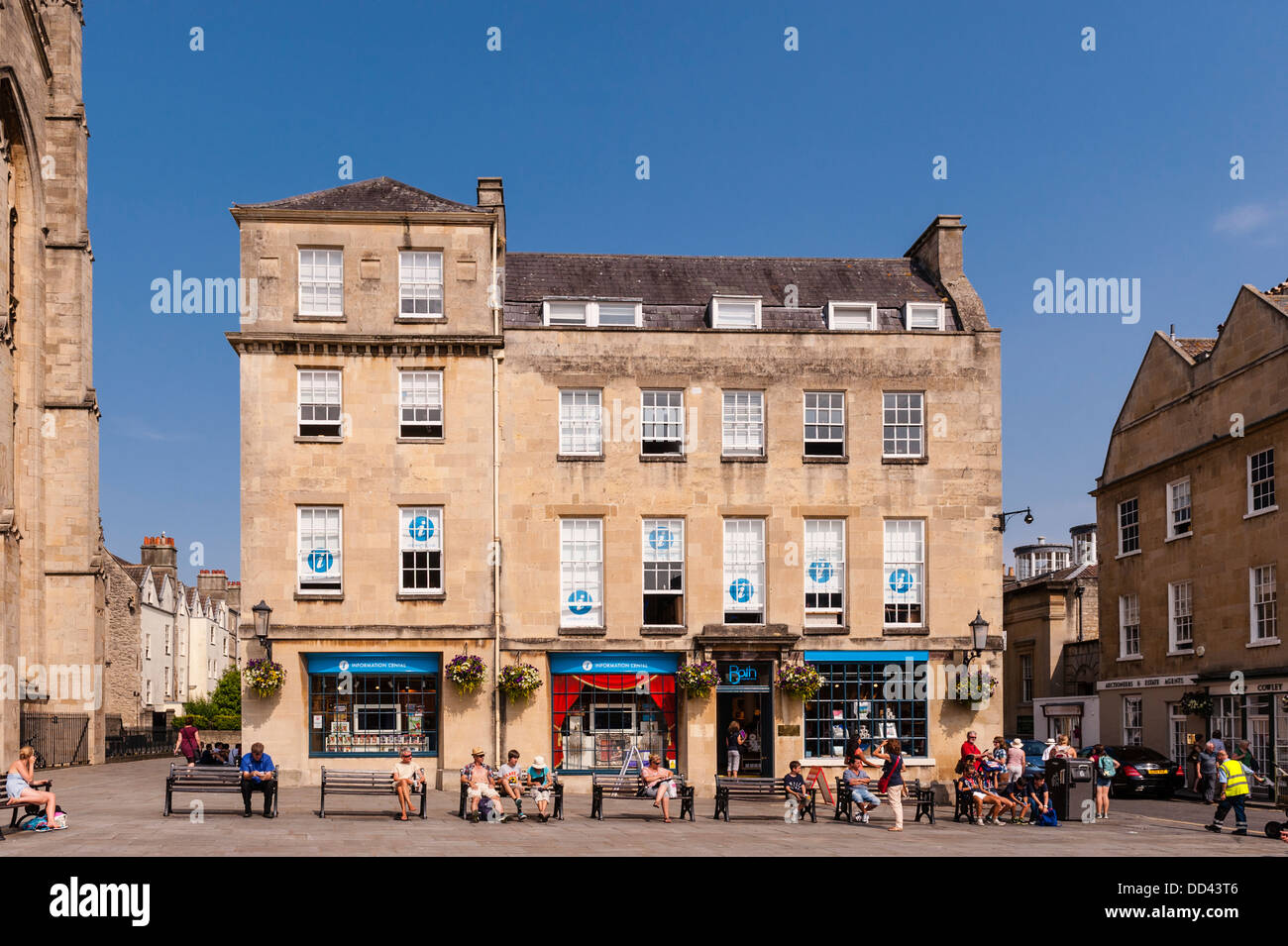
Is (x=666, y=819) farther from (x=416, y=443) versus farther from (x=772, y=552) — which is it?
(x=416, y=443)

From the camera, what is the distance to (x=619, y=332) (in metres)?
31.8

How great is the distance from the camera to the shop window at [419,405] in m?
31.3

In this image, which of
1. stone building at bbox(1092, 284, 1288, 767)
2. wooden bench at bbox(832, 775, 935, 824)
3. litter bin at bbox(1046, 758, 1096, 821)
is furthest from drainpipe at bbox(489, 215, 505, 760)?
stone building at bbox(1092, 284, 1288, 767)

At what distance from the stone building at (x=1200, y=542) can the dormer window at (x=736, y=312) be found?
13.9m

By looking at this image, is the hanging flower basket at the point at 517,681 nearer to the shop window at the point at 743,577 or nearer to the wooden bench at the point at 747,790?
the shop window at the point at 743,577

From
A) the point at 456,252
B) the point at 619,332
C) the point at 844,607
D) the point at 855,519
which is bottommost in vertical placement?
the point at 844,607

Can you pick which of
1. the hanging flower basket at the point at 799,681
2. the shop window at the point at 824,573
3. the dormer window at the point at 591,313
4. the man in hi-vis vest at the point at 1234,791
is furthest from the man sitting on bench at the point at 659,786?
the dormer window at the point at 591,313

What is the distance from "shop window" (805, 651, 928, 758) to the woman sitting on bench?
17221 millimetres

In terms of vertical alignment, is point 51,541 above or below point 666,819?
above

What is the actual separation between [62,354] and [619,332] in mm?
24342

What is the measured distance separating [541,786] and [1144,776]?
18.0m

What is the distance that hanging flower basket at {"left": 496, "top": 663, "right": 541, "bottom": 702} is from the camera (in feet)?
99.0

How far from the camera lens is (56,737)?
4269 cm
